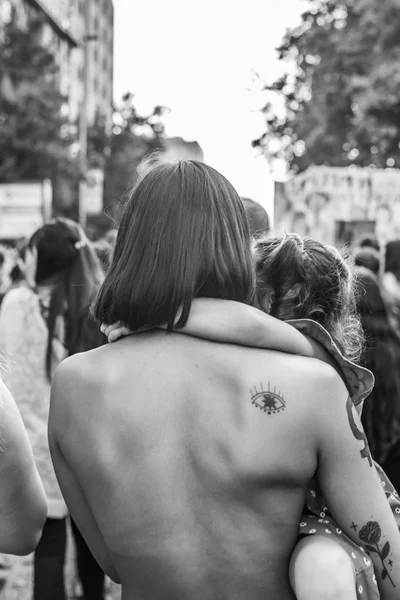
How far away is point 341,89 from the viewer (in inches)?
806

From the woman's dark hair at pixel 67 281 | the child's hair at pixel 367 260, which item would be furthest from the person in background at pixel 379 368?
the woman's dark hair at pixel 67 281

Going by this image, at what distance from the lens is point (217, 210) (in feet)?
6.38

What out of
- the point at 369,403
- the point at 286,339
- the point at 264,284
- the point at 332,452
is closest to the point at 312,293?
the point at 264,284

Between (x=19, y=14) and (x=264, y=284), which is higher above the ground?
(x=19, y=14)

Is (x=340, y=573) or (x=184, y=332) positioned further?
→ (x=184, y=332)

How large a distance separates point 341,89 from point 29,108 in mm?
8972

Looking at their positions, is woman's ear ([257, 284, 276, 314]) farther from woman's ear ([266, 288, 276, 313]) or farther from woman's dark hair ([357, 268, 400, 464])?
→ woman's dark hair ([357, 268, 400, 464])

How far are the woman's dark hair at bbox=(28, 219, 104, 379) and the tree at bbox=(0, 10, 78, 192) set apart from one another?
64.0 ft

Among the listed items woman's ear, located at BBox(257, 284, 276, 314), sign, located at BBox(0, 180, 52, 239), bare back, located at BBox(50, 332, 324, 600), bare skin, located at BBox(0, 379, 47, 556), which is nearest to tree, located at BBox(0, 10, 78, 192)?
sign, located at BBox(0, 180, 52, 239)

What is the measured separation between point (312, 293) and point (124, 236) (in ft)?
2.81

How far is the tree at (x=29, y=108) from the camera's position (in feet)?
75.5

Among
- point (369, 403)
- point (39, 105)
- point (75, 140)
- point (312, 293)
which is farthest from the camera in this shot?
point (75, 140)

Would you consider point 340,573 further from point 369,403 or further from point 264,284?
point 369,403

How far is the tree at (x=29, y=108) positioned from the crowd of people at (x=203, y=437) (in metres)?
21.8
